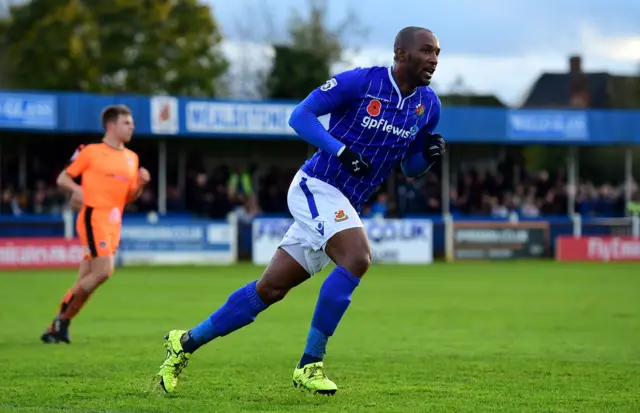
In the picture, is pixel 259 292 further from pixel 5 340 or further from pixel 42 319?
pixel 42 319

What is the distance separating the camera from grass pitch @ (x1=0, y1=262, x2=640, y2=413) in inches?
281

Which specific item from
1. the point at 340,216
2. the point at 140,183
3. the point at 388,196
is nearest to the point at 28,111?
the point at 388,196

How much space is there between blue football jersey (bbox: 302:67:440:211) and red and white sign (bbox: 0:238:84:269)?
802 inches

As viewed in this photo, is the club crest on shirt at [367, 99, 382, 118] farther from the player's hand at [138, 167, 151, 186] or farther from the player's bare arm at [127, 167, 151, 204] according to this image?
the player's hand at [138, 167, 151, 186]

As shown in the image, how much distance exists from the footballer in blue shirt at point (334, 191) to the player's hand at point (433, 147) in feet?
0.60

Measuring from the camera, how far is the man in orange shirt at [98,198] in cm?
1137

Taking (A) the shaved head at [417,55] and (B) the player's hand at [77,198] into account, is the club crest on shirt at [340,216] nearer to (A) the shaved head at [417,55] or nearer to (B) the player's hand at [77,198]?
(A) the shaved head at [417,55]

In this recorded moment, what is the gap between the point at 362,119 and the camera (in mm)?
7383

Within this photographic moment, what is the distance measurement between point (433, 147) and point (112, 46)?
4620 cm

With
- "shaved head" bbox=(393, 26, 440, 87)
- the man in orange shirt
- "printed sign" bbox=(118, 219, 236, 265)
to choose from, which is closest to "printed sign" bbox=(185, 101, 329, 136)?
"printed sign" bbox=(118, 219, 236, 265)

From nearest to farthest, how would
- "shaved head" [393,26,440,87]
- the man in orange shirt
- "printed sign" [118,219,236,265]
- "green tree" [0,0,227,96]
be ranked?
"shaved head" [393,26,440,87] → the man in orange shirt → "printed sign" [118,219,236,265] → "green tree" [0,0,227,96]

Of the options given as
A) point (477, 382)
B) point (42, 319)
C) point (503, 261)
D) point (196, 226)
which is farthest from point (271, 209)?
point (477, 382)

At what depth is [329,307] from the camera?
23.5ft

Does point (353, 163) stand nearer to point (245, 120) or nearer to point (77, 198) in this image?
point (77, 198)
